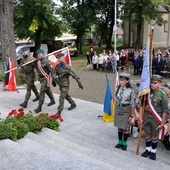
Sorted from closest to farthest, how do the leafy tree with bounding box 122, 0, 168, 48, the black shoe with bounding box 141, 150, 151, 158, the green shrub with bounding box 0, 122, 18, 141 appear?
the green shrub with bounding box 0, 122, 18, 141, the black shoe with bounding box 141, 150, 151, 158, the leafy tree with bounding box 122, 0, 168, 48

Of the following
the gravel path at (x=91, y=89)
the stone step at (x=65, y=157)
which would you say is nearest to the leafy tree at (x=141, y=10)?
the gravel path at (x=91, y=89)

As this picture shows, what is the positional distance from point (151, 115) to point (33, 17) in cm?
2225

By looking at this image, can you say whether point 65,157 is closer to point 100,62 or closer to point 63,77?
point 63,77

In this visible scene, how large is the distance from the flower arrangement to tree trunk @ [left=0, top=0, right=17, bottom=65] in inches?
306

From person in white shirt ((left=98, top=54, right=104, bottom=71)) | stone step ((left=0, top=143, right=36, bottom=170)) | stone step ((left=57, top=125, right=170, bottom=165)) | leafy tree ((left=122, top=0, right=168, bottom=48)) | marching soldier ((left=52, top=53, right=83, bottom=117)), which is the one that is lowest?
stone step ((left=57, top=125, right=170, bottom=165))

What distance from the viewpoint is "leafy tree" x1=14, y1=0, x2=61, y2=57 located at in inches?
966

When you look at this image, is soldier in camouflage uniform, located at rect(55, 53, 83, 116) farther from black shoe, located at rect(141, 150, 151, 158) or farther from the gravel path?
black shoe, located at rect(141, 150, 151, 158)

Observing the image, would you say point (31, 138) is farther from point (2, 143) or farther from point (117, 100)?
point (117, 100)

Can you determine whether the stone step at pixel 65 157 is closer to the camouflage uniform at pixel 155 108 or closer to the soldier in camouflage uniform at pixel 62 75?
the camouflage uniform at pixel 155 108

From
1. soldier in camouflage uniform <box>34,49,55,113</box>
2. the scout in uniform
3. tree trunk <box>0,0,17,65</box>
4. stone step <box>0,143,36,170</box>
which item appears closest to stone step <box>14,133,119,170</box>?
stone step <box>0,143,36,170</box>

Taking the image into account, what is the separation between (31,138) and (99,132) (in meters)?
2.29

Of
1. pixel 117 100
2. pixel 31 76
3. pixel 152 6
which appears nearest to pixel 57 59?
pixel 31 76

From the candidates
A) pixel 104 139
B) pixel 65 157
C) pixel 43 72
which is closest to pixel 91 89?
pixel 43 72

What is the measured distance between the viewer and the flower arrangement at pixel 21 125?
4457 millimetres
